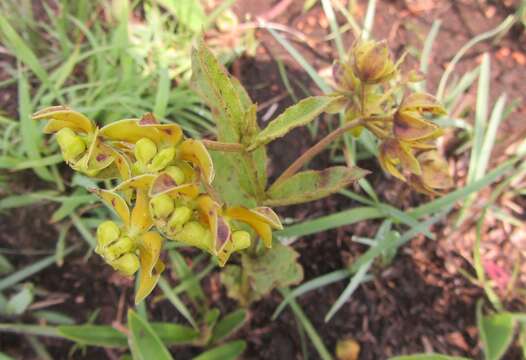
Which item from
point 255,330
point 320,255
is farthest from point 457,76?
point 255,330

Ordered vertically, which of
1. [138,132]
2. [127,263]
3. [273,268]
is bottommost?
[273,268]

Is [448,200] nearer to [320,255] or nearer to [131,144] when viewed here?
[320,255]

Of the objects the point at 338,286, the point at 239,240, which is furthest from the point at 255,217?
the point at 338,286

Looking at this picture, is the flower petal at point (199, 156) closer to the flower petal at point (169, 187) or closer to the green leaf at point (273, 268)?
the flower petal at point (169, 187)

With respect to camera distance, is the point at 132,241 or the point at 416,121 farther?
the point at 416,121

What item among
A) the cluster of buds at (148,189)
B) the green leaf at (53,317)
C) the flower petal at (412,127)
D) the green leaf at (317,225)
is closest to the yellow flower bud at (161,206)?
the cluster of buds at (148,189)

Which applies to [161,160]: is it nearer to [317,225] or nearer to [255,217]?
[255,217]

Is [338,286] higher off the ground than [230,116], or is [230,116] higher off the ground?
[230,116]

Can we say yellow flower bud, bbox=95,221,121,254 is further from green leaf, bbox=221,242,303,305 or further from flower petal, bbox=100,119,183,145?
green leaf, bbox=221,242,303,305
